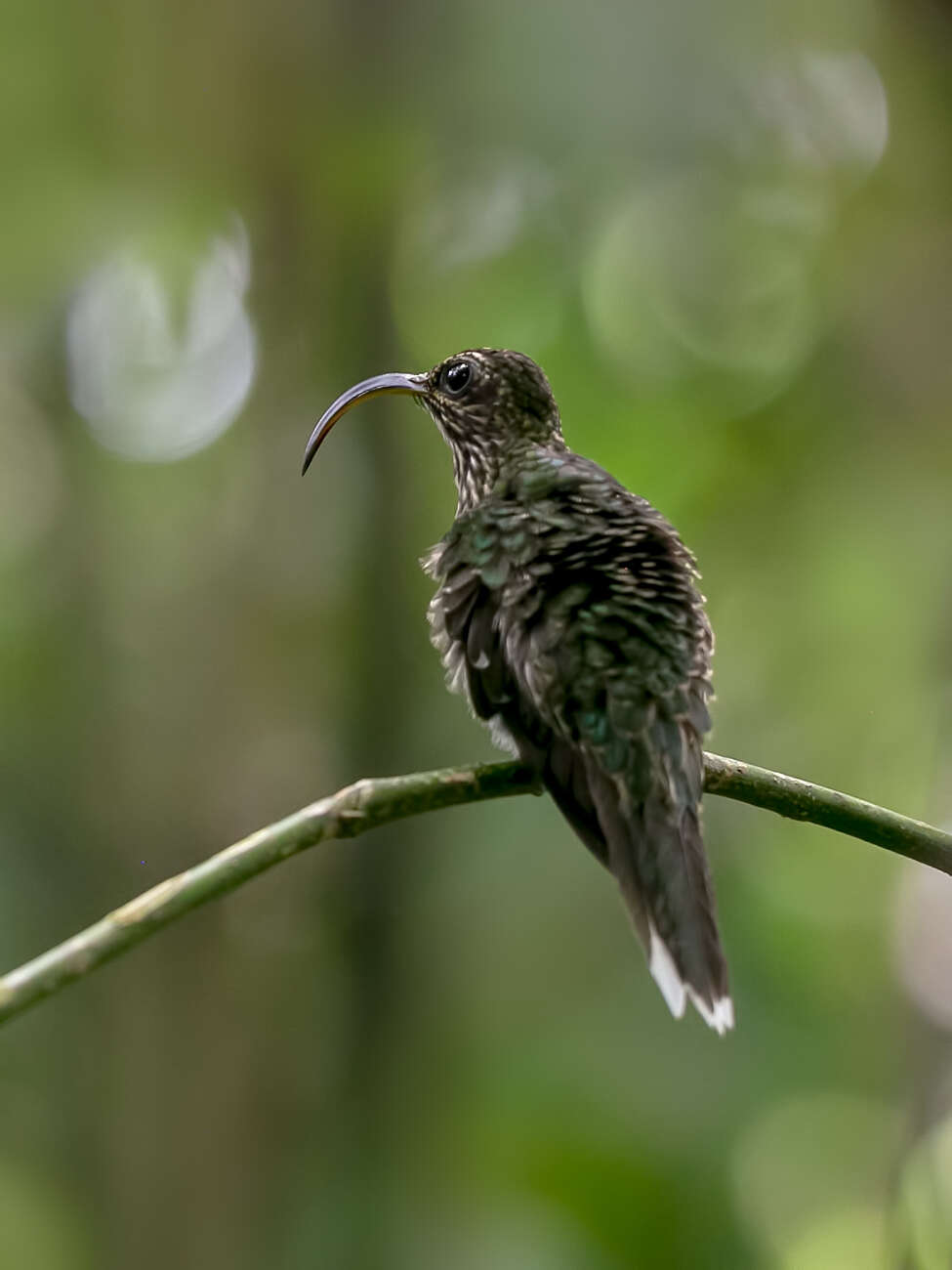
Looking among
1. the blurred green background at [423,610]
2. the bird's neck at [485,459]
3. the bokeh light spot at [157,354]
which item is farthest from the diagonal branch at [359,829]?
the bokeh light spot at [157,354]

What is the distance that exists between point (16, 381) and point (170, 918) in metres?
8.39

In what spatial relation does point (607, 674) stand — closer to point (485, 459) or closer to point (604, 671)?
point (604, 671)

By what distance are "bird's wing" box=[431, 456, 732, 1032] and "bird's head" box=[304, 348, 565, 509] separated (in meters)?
0.83

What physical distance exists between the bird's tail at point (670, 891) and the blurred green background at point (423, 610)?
12.3 ft

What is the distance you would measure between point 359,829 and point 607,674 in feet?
3.30

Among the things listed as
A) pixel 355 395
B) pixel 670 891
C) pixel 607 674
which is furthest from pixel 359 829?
pixel 355 395

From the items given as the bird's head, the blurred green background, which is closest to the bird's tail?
the bird's head

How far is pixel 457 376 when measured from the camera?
441 cm

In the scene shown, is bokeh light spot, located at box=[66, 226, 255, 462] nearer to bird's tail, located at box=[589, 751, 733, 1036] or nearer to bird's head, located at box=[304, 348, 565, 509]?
bird's head, located at box=[304, 348, 565, 509]

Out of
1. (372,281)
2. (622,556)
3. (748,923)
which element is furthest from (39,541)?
(622,556)

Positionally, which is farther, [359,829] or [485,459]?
[485,459]

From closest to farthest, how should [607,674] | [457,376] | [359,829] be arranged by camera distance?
[359,829], [607,674], [457,376]

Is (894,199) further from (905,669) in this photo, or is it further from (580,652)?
(580,652)

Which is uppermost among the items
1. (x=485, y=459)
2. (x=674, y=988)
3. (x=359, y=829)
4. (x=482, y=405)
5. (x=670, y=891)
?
(x=482, y=405)
